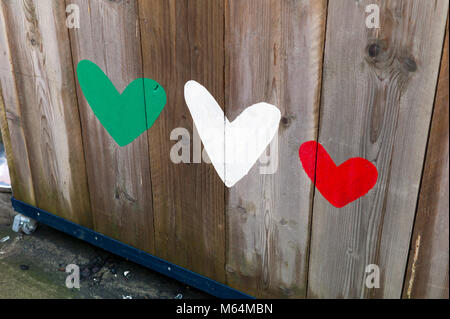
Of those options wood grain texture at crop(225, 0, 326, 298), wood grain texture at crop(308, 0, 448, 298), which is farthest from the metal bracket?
wood grain texture at crop(308, 0, 448, 298)

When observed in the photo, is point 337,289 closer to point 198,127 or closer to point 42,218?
point 198,127

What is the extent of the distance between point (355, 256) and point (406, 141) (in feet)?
1.29

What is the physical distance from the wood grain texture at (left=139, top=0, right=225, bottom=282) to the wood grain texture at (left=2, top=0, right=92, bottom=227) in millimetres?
408

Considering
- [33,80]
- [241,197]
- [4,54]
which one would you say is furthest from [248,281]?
[4,54]

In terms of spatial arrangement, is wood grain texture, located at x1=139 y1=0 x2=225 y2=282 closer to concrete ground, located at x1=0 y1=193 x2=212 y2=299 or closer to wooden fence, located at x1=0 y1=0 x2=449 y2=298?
wooden fence, located at x1=0 y1=0 x2=449 y2=298

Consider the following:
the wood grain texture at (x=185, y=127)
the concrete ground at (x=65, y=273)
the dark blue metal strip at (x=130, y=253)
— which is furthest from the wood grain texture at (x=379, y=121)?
the concrete ground at (x=65, y=273)

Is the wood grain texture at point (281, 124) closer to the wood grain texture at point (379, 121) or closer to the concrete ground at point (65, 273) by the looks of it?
the wood grain texture at point (379, 121)

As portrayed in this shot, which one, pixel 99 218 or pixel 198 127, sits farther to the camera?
pixel 99 218

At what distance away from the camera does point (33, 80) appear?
1938mm

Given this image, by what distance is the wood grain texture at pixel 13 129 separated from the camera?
1.98 m

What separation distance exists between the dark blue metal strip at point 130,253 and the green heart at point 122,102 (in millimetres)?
483

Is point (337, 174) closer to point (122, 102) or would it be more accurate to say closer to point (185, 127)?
point (185, 127)

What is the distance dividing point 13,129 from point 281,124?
1.36 metres

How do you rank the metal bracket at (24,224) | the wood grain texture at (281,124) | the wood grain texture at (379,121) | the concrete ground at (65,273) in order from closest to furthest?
the wood grain texture at (379,121), the wood grain texture at (281,124), the concrete ground at (65,273), the metal bracket at (24,224)
